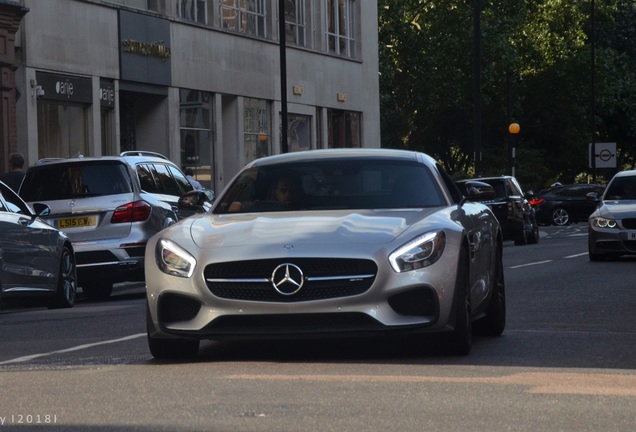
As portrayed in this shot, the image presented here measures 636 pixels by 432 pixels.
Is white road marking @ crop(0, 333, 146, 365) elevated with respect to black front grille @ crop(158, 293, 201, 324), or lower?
lower

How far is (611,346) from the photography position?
11.2m

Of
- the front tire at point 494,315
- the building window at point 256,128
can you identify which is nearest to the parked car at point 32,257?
the front tire at point 494,315

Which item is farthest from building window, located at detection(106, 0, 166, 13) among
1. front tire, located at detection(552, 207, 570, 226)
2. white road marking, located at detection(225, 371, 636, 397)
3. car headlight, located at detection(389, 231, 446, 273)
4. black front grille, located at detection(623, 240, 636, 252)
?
white road marking, located at detection(225, 371, 636, 397)

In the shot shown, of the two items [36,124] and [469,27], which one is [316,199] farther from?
[469,27]

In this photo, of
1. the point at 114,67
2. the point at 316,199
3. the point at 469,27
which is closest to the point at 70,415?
the point at 316,199

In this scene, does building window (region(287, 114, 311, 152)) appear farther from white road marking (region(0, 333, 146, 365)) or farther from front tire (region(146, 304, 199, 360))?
front tire (region(146, 304, 199, 360))

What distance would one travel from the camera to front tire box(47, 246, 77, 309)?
1812 cm

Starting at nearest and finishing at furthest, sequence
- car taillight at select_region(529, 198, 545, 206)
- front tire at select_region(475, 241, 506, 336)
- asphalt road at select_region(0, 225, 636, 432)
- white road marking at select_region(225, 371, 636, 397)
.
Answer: asphalt road at select_region(0, 225, 636, 432), white road marking at select_region(225, 371, 636, 397), front tire at select_region(475, 241, 506, 336), car taillight at select_region(529, 198, 545, 206)

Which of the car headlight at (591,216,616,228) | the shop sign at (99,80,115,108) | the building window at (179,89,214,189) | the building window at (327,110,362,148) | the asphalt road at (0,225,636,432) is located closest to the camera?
the asphalt road at (0,225,636,432)

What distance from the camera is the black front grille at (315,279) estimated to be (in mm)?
9891

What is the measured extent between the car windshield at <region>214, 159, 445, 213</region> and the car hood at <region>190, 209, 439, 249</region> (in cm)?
32

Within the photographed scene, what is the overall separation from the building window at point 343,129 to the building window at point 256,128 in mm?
5083

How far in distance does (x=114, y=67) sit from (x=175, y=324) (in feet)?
92.5

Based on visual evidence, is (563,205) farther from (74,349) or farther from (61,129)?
(74,349)
